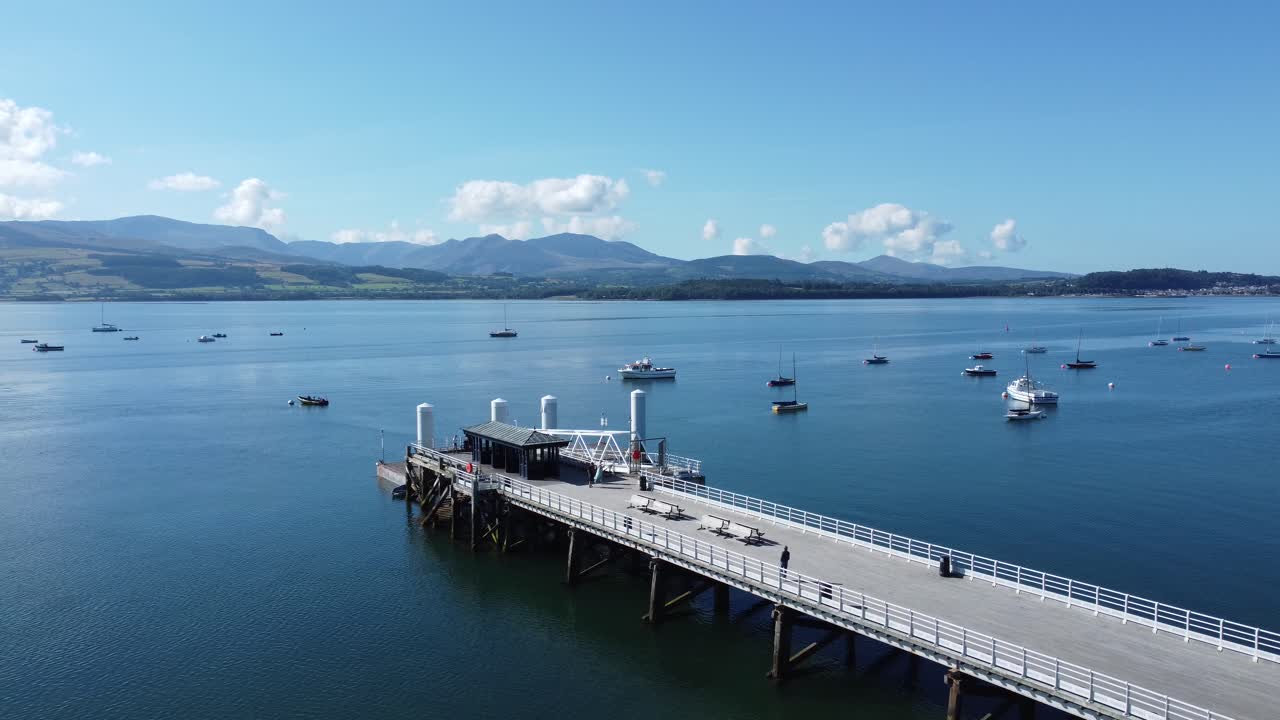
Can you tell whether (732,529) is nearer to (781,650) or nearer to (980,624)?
(781,650)

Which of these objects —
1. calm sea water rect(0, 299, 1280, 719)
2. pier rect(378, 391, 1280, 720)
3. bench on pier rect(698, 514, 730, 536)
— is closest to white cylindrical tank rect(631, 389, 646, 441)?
pier rect(378, 391, 1280, 720)

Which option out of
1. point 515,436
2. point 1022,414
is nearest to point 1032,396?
point 1022,414

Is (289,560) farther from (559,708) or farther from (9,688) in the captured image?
(559,708)

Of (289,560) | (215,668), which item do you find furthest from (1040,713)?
(289,560)

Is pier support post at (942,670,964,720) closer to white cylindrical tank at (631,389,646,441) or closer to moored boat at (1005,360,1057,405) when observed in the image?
white cylindrical tank at (631,389,646,441)

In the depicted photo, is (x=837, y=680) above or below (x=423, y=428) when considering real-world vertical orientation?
below
